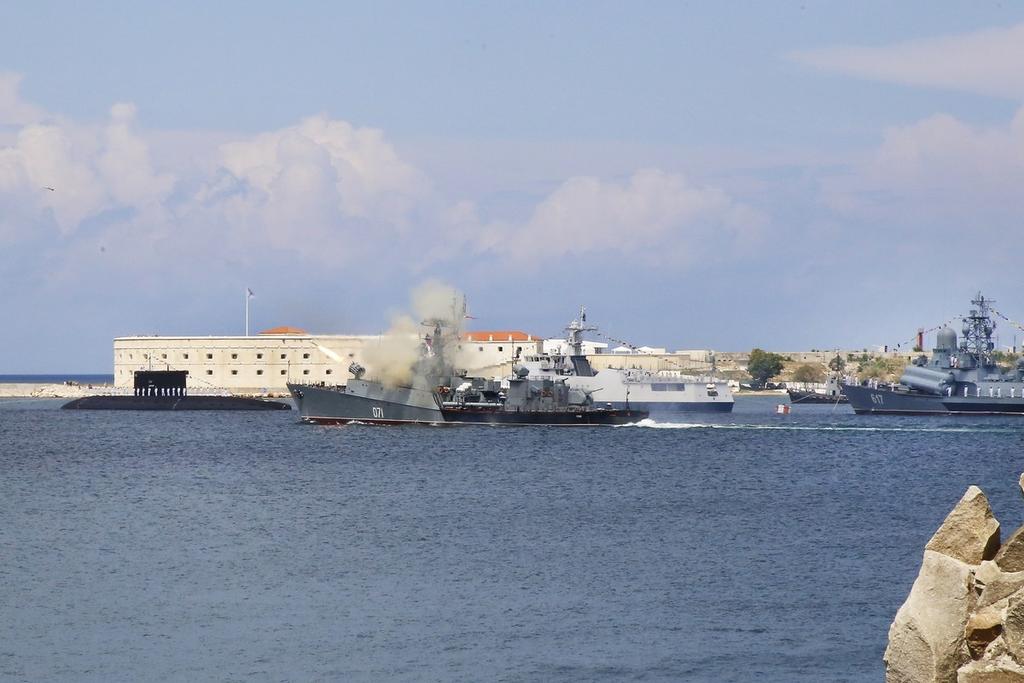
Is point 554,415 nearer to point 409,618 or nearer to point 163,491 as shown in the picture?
point 163,491

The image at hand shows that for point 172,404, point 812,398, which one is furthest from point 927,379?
point 172,404

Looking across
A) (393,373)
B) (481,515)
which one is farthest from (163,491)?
(393,373)

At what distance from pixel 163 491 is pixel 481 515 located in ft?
46.7

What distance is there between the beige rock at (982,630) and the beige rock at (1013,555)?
0.55m

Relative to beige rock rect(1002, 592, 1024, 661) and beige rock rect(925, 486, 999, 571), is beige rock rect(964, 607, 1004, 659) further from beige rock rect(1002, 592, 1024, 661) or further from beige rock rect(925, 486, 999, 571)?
beige rock rect(925, 486, 999, 571)

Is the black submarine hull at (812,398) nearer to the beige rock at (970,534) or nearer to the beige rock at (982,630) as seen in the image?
the beige rock at (970,534)

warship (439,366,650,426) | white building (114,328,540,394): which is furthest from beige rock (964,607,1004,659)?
white building (114,328,540,394)

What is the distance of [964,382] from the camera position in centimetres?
11225

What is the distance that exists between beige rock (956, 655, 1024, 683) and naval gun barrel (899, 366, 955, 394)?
334 feet

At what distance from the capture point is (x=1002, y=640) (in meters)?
14.2

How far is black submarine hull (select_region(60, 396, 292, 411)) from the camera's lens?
130625 millimetres

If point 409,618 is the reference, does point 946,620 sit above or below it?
above

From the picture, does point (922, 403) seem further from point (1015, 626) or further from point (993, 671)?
point (1015, 626)

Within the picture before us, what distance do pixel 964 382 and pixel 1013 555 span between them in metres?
102
